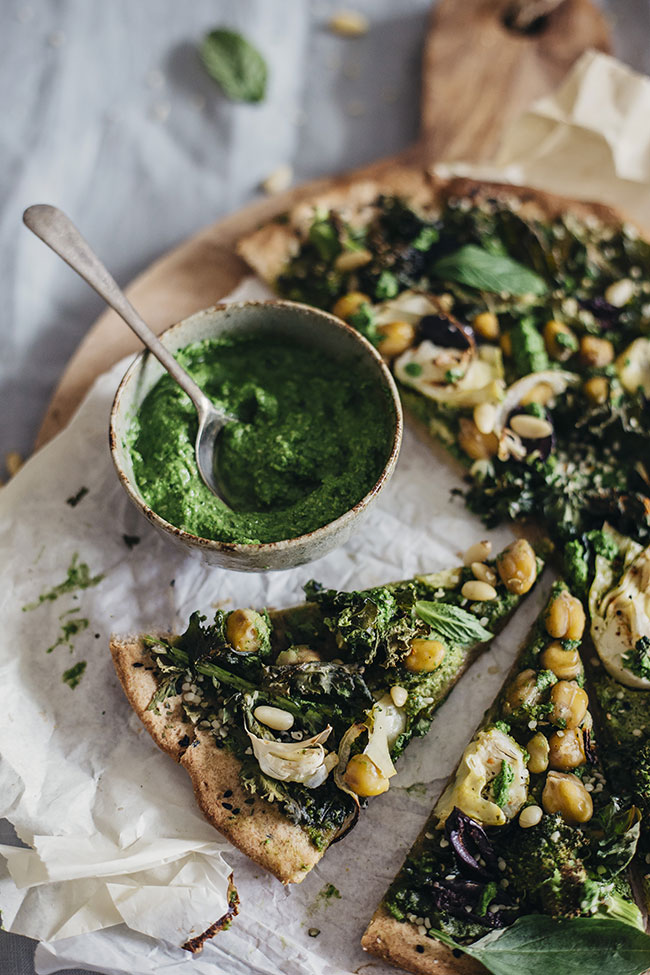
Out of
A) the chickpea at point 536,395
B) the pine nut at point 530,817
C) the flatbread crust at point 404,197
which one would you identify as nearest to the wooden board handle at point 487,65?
the flatbread crust at point 404,197

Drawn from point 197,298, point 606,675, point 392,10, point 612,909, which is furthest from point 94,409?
point 392,10

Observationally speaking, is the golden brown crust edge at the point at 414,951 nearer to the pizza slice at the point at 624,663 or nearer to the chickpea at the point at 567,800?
the chickpea at the point at 567,800

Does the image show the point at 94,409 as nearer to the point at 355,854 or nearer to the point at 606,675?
the point at 355,854

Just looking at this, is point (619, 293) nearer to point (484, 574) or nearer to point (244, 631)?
point (484, 574)

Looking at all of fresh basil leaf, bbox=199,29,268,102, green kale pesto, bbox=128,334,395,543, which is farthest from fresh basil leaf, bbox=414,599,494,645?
fresh basil leaf, bbox=199,29,268,102

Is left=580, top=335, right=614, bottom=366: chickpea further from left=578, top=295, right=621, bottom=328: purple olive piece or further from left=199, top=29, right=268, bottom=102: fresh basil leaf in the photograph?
left=199, top=29, right=268, bottom=102: fresh basil leaf

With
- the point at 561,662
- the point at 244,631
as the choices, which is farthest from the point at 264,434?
the point at 561,662
